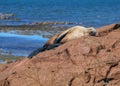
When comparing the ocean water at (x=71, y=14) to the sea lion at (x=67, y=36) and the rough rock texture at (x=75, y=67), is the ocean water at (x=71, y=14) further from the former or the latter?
the rough rock texture at (x=75, y=67)

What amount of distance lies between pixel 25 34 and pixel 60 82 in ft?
79.9

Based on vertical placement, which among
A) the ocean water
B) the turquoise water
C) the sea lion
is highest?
the sea lion

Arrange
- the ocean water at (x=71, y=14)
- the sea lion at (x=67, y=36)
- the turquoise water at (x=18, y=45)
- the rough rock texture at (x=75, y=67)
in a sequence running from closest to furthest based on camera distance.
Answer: the rough rock texture at (x=75, y=67), the sea lion at (x=67, y=36), the turquoise water at (x=18, y=45), the ocean water at (x=71, y=14)

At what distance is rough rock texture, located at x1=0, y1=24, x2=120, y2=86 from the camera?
9.96m

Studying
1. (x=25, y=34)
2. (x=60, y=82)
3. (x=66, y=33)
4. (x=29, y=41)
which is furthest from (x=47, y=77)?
(x=25, y=34)

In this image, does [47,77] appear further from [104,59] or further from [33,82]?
[104,59]

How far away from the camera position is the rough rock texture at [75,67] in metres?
9.96

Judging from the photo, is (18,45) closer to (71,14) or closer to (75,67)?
(75,67)

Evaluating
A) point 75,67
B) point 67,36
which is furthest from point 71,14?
point 75,67

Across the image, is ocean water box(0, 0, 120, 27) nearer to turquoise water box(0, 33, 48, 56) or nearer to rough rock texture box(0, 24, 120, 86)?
turquoise water box(0, 33, 48, 56)

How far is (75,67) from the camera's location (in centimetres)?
1010

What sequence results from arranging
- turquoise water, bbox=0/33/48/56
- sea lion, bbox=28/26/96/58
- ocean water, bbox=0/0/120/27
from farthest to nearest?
ocean water, bbox=0/0/120/27 → turquoise water, bbox=0/33/48/56 → sea lion, bbox=28/26/96/58

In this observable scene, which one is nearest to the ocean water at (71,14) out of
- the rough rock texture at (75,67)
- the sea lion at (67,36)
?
the sea lion at (67,36)

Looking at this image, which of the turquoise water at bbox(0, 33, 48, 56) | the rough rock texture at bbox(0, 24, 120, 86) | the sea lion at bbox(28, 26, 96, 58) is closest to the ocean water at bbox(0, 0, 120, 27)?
the turquoise water at bbox(0, 33, 48, 56)
